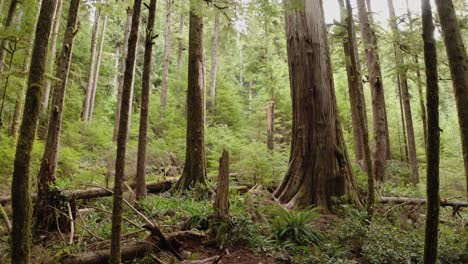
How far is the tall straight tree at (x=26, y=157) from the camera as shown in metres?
2.96

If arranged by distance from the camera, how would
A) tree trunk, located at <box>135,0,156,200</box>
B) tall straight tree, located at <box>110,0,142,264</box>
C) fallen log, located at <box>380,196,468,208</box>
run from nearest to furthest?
1. tall straight tree, located at <box>110,0,142,264</box>
2. tree trunk, located at <box>135,0,156,200</box>
3. fallen log, located at <box>380,196,468,208</box>

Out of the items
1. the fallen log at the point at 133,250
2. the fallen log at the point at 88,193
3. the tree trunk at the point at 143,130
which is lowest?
the fallen log at the point at 133,250

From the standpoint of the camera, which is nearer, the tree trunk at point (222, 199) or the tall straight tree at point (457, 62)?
the tall straight tree at point (457, 62)

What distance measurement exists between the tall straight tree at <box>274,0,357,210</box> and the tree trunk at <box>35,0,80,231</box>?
14.1ft

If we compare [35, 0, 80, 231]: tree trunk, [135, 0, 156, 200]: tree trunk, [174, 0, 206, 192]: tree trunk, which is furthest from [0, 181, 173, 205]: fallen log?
[174, 0, 206, 192]: tree trunk

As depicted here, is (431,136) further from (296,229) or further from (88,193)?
(88,193)

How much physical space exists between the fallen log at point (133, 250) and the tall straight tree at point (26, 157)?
40.8 inches

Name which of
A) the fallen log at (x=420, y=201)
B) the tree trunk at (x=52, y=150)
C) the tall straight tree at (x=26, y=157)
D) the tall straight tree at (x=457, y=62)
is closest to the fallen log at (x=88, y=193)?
the tree trunk at (x=52, y=150)

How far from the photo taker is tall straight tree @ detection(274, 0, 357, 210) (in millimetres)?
7051

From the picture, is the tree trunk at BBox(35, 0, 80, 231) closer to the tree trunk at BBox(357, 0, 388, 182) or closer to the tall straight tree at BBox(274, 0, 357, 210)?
the tall straight tree at BBox(274, 0, 357, 210)

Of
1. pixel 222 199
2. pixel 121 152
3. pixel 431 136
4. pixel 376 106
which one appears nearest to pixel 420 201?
pixel 431 136

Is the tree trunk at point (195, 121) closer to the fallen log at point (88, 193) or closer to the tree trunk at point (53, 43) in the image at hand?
the fallen log at point (88, 193)

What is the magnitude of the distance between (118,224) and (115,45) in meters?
30.7

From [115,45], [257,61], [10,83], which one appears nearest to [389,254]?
[10,83]
